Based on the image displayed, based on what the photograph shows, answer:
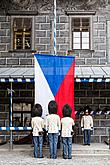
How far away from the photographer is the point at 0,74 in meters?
15.4

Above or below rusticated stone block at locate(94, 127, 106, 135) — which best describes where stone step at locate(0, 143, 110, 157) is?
below

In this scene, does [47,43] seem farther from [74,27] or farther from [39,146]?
[39,146]

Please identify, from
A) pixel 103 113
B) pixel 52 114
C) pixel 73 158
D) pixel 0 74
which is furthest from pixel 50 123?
pixel 103 113

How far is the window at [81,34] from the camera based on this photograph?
17.7 meters

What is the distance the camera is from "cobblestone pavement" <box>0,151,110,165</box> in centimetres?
1195

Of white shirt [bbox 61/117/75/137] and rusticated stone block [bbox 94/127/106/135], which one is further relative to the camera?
rusticated stone block [bbox 94/127/106/135]

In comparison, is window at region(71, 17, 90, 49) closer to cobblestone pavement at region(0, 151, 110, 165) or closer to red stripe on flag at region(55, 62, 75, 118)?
red stripe on flag at region(55, 62, 75, 118)

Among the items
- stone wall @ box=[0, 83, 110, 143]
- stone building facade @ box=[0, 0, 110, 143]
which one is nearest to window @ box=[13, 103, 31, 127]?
stone building facade @ box=[0, 0, 110, 143]

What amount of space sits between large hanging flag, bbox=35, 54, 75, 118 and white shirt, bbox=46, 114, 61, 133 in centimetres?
64

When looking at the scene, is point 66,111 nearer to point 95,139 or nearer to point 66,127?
point 66,127

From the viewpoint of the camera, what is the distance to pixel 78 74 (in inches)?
601

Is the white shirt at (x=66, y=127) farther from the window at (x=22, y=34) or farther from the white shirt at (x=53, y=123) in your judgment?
the window at (x=22, y=34)

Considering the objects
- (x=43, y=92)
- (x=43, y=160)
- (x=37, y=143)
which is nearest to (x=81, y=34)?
(x=43, y=92)

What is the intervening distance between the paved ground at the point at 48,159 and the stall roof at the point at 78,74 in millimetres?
2589
